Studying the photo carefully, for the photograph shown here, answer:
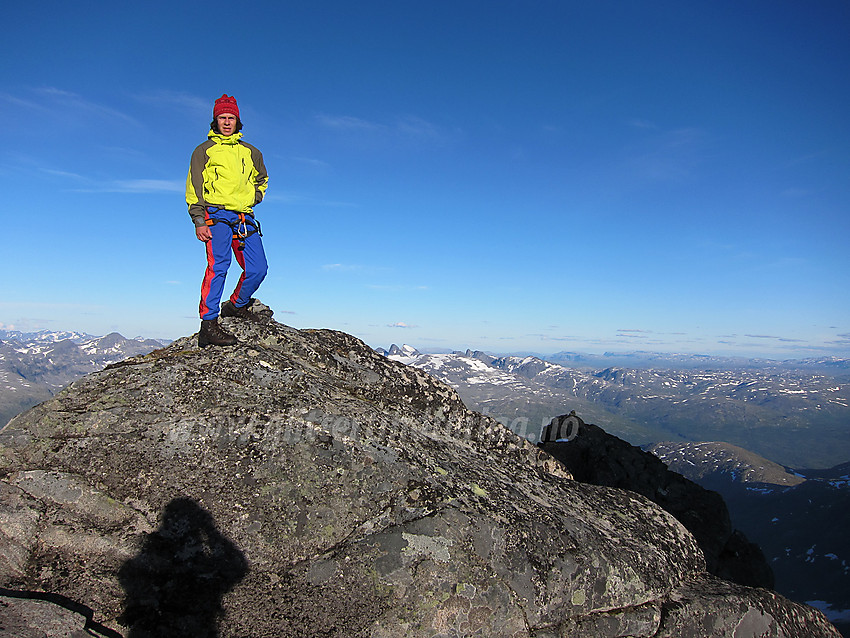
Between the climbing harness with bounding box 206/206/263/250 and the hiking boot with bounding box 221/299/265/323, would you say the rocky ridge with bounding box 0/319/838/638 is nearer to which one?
the hiking boot with bounding box 221/299/265/323

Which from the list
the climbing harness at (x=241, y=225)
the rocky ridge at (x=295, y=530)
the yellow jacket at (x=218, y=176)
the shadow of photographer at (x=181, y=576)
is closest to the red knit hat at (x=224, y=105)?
the yellow jacket at (x=218, y=176)

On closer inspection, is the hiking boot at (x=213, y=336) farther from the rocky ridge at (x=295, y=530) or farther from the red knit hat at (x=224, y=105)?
the red knit hat at (x=224, y=105)

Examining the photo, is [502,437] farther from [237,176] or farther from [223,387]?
[237,176]

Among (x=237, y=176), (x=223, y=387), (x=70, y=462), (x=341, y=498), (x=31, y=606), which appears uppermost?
(x=237, y=176)

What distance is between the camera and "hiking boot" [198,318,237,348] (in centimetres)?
1216

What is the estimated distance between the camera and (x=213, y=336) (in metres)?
12.2

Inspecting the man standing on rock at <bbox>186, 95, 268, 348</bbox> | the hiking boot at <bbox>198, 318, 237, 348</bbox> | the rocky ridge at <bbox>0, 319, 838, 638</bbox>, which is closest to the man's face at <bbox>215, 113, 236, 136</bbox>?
the man standing on rock at <bbox>186, 95, 268, 348</bbox>

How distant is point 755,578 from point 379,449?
71.0 feet

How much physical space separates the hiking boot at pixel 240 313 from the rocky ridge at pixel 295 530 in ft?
8.48

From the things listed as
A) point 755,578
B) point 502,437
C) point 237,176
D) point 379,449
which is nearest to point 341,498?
point 379,449

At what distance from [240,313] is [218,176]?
383 cm

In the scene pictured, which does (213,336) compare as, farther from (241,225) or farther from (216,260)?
(241,225)

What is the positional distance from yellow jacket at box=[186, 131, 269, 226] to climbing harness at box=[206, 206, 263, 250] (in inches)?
6.3

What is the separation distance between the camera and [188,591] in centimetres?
773
